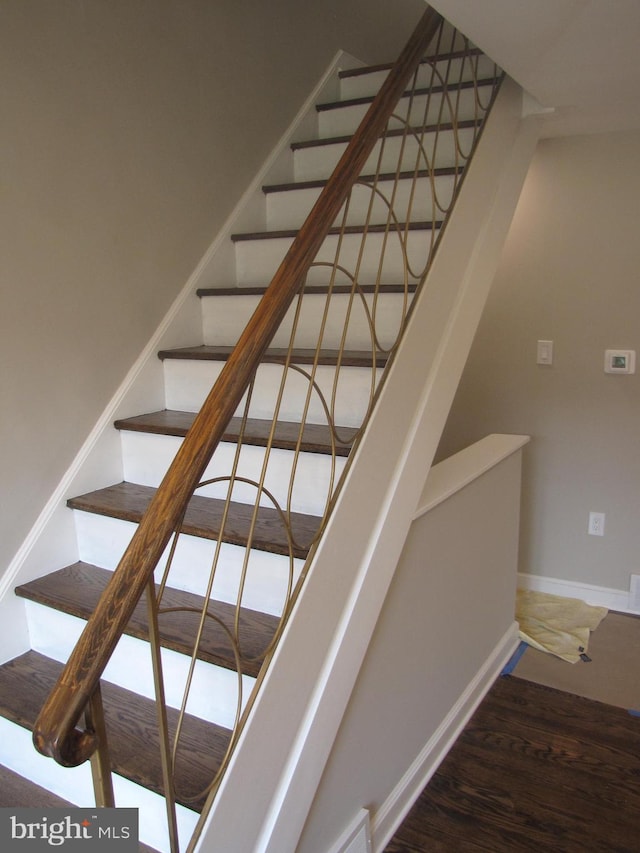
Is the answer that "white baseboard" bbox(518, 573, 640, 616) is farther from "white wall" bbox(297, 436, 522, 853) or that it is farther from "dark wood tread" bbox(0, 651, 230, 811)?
"dark wood tread" bbox(0, 651, 230, 811)

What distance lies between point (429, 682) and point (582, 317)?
78.4 inches

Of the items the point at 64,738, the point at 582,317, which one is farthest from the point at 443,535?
the point at 582,317

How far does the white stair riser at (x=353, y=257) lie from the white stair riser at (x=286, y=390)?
0.36 metres

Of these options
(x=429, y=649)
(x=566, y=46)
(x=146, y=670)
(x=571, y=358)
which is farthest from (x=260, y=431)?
(x=571, y=358)

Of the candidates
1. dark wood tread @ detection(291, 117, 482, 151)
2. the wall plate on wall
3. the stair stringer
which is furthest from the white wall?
dark wood tread @ detection(291, 117, 482, 151)

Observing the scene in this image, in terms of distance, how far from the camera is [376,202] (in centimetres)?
262

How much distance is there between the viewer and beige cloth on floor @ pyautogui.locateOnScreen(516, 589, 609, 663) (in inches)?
117

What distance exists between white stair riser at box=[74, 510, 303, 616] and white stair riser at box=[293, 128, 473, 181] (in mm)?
1495

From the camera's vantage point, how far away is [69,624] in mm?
1853

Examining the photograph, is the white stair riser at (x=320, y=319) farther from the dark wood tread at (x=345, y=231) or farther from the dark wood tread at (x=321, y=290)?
the dark wood tread at (x=345, y=231)

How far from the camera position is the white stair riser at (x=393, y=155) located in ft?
8.52

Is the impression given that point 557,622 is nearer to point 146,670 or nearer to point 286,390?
point 286,390

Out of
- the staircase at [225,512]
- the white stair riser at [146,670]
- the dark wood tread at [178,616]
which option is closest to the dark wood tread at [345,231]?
the staircase at [225,512]

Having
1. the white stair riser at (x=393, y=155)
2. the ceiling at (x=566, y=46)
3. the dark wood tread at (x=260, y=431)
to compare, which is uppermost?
the ceiling at (x=566, y=46)
